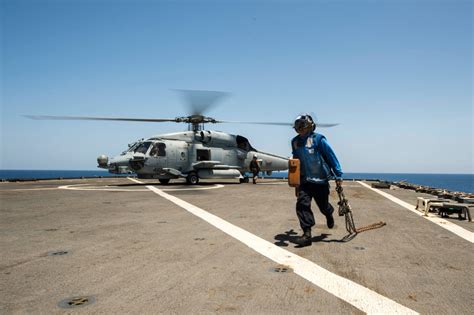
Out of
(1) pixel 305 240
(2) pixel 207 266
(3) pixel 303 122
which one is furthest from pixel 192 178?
(2) pixel 207 266

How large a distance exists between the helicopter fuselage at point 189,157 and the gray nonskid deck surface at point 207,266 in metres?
11.7

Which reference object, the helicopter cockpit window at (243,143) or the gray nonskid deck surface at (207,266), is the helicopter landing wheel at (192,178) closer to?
the helicopter cockpit window at (243,143)

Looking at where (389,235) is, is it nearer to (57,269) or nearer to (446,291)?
(446,291)

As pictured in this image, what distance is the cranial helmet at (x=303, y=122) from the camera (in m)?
6.00

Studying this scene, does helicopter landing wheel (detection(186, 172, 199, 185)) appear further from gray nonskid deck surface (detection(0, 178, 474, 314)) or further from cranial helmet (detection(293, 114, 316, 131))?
cranial helmet (detection(293, 114, 316, 131))

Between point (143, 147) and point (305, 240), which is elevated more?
point (143, 147)

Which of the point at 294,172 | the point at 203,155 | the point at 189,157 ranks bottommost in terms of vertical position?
the point at 294,172

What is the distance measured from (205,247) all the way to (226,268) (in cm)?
105

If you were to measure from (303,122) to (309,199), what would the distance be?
52.9 inches

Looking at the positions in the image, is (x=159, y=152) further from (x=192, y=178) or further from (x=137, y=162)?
(x=192, y=178)

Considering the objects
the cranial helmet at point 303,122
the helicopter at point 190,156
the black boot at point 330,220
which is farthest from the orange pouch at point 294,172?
the helicopter at point 190,156

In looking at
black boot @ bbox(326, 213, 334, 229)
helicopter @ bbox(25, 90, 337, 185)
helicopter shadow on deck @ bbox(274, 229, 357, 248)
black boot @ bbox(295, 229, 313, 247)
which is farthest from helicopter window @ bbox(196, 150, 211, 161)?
black boot @ bbox(295, 229, 313, 247)

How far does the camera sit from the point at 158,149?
19.7m

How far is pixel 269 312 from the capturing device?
2.80 metres
